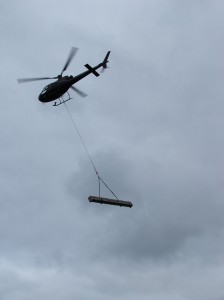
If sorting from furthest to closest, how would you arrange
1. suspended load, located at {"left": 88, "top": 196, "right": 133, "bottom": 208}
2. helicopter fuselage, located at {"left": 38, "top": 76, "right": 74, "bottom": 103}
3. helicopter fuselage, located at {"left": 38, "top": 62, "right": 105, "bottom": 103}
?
helicopter fuselage, located at {"left": 38, "top": 76, "right": 74, "bottom": 103}
helicopter fuselage, located at {"left": 38, "top": 62, "right": 105, "bottom": 103}
suspended load, located at {"left": 88, "top": 196, "right": 133, "bottom": 208}

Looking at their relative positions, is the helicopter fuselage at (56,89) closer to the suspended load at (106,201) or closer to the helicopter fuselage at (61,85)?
the helicopter fuselage at (61,85)

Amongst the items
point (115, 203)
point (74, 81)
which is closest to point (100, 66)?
point (74, 81)

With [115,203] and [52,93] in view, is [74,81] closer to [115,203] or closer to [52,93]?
[52,93]

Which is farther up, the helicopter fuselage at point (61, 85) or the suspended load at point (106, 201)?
the helicopter fuselage at point (61, 85)

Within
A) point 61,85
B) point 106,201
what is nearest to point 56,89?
point 61,85

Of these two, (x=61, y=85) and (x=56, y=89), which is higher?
(x=61, y=85)

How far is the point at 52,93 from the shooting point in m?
77.9

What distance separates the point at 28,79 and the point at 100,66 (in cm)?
969

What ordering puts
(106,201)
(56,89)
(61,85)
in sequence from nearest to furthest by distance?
(106,201)
(61,85)
(56,89)

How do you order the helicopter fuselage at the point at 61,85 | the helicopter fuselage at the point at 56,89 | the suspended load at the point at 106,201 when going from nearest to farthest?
1. the suspended load at the point at 106,201
2. the helicopter fuselage at the point at 61,85
3. the helicopter fuselage at the point at 56,89

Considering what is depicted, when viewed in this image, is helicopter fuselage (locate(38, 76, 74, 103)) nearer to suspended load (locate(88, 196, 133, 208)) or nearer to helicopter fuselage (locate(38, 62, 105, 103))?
helicopter fuselage (locate(38, 62, 105, 103))

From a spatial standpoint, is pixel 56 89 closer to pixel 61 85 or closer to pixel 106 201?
pixel 61 85

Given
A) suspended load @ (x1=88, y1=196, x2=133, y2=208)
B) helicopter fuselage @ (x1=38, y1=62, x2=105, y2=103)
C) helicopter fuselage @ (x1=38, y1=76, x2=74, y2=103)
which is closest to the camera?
suspended load @ (x1=88, y1=196, x2=133, y2=208)

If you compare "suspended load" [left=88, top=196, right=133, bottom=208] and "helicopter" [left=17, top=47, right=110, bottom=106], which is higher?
"helicopter" [left=17, top=47, right=110, bottom=106]
